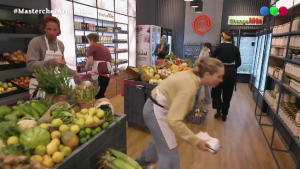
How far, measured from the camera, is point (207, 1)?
9656mm

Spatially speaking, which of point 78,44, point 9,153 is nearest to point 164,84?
point 9,153

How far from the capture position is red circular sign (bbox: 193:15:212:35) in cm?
971

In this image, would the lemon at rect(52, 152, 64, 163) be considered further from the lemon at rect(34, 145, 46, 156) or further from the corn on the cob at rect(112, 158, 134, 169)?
the corn on the cob at rect(112, 158, 134, 169)

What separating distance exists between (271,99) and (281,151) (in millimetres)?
998

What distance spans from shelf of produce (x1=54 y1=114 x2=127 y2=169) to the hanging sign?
903 centimetres

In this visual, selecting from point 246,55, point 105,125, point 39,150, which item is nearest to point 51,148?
point 39,150

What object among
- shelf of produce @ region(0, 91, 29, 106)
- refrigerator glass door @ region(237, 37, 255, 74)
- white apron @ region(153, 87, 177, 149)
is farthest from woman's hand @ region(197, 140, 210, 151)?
refrigerator glass door @ region(237, 37, 255, 74)

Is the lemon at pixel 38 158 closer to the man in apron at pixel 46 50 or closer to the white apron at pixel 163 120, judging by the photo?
the white apron at pixel 163 120

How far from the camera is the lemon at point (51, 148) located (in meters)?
1.44

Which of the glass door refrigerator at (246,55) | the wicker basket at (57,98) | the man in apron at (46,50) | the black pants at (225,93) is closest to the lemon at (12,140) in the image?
the wicker basket at (57,98)

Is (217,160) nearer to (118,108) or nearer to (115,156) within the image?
(115,156)

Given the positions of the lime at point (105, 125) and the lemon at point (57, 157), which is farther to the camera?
the lime at point (105, 125)

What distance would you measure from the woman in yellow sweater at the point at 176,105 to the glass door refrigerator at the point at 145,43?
6753mm

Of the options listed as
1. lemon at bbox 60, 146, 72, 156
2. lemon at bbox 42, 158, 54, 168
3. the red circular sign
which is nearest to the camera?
lemon at bbox 42, 158, 54, 168
